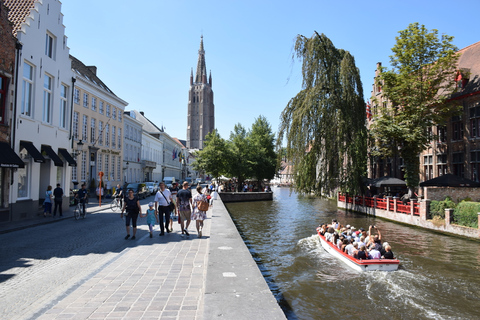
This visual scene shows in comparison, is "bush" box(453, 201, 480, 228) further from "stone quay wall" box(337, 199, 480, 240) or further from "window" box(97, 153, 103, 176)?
"window" box(97, 153, 103, 176)

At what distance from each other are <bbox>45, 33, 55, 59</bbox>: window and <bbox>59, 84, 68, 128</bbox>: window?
2.12 meters

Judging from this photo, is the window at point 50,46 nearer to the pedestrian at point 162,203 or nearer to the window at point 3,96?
the window at point 3,96

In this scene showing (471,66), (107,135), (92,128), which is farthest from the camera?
(107,135)

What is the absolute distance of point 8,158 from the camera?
1496 cm

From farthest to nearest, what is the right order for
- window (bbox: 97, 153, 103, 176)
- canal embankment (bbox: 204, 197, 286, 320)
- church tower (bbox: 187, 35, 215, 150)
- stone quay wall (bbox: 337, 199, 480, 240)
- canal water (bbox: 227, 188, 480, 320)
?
1. church tower (bbox: 187, 35, 215, 150)
2. window (bbox: 97, 153, 103, 176)
3. stone quay wall (bbox: 337, 199, 480, 240)
4. canal water (bbox: 227, 188, 480, 320)
5. canal embankment (bbox: 204, 197, 286, 320)

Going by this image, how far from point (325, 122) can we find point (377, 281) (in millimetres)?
17749

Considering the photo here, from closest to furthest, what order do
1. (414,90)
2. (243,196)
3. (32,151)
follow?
1. (32,151)
2. (414,90)
3. (243,196)

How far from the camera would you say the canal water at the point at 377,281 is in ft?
26.9

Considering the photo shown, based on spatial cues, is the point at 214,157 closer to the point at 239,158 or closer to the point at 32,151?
the point at 239,158

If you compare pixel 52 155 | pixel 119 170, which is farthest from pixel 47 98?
pixel 119 170

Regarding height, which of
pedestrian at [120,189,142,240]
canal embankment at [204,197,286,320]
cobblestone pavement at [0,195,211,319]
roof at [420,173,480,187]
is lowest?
cobblestone pavement at [0,195,211,319]

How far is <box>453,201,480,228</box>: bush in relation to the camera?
57.3 ft

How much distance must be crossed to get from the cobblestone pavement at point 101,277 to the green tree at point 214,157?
37.5 m

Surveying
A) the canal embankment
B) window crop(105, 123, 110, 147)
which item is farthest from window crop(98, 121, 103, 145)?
the canal embankment
